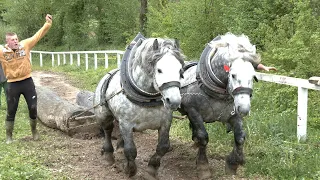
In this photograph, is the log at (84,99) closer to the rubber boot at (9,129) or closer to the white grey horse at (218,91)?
the rubber boot at (9,129)

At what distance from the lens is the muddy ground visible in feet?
16.4

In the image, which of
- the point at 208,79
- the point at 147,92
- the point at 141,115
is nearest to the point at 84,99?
the point at 141,115

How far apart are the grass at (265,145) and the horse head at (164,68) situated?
4.96 ft

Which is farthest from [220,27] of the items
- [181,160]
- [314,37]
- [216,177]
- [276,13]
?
[216,177]

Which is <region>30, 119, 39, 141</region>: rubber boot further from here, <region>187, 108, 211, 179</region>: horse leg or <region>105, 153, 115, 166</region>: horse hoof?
<region>187, 108, 211, 179</region>: horse leg

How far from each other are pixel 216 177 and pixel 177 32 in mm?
7177

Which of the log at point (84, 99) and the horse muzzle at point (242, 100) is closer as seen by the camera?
the horse muzzle at point (242, 100)

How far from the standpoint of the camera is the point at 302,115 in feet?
17.2

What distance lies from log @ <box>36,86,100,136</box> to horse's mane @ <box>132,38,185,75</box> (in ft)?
8.33

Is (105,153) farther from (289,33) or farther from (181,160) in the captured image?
(289,33)

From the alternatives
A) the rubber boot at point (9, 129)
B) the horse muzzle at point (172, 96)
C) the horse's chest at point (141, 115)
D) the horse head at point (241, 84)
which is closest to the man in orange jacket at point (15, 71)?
the rubber boot at point (9, 129)

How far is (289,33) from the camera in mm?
7426

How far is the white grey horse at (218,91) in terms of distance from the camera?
4.23 m

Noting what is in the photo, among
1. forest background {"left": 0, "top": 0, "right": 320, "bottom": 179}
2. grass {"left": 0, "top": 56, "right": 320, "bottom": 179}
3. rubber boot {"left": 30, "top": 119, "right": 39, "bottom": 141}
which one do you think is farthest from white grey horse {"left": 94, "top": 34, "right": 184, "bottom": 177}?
rubber boot {"left": 30, "top": 119, "right": 39, "bottom": 141}
